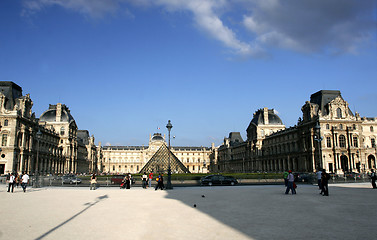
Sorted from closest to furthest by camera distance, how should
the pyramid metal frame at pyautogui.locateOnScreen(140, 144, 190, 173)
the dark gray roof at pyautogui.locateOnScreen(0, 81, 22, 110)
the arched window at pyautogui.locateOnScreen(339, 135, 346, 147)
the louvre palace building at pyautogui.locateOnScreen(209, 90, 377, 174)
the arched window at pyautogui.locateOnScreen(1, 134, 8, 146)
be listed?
the arched window at pyautogui.locateOnScreen(1, 134, 8, 146) < the pyramid metal frame at pyautogui.locateOnScreen(140, 144, 190, 173) < the dark gray roof at pyautogui.locateOnScreen(0, 81, 22, 110) < the louvre palace building at pyautogui.locateOnScreen(209, 90, 377, 174) < the arched window at pyautogui.locateOnScreen(339, 135, 346, 147)

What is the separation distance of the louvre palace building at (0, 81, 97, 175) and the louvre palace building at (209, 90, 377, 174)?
166 feet

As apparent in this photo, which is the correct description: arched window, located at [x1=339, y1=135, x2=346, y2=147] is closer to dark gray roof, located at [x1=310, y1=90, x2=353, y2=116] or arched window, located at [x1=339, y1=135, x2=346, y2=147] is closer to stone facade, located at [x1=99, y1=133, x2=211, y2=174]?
dark gray roof, located at [x1=310, y1=90, x2=353, y2=116]

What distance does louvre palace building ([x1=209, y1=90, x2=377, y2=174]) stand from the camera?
190 feet

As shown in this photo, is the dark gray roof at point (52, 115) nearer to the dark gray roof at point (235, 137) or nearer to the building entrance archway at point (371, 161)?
the dark gray roof at point (235, 137)

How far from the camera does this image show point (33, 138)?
61.8m

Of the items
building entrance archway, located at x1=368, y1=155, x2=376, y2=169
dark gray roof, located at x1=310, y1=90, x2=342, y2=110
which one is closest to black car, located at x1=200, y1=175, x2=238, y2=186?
dark gray roof, located at x1=310, y1=90, x2=342, y2=110

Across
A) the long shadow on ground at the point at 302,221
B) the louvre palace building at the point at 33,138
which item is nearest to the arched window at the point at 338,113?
the long shadow on ground at the point at 302,221

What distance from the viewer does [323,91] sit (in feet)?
206

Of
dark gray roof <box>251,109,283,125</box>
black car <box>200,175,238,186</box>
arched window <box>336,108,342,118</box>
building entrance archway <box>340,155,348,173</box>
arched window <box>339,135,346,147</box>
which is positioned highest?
dark gray roof <box>251,109,283,125</box>

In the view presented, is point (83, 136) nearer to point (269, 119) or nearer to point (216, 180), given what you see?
point (269, 119)

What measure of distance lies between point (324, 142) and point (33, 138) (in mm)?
60617

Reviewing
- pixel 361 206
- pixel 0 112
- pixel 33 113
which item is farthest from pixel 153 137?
pixel 361 206

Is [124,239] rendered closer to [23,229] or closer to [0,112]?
[23,229]

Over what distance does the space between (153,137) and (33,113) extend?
81.3 m
